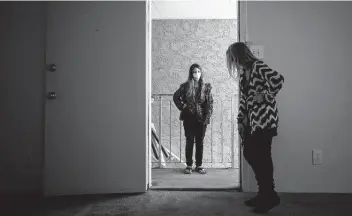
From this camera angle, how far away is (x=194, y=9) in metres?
5.11

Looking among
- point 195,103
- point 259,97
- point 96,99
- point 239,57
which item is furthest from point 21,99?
point 259,97

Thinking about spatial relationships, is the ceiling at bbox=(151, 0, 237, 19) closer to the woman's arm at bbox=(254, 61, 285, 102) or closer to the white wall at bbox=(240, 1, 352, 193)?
the white wall at bbox=(240, 1, 352, 193)

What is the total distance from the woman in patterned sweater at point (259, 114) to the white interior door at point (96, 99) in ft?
2.72

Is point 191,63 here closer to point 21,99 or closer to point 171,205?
point 21,99

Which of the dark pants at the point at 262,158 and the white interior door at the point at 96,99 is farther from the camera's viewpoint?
the white interior door at the point at 96,99

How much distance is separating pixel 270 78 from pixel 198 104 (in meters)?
1.56

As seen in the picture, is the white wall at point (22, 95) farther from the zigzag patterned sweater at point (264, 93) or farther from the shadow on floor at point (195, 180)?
the zigzag patterned sweater at point (264, 93)

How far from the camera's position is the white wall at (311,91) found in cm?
260

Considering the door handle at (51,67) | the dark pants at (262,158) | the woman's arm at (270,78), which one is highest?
the door handle at (51,67)

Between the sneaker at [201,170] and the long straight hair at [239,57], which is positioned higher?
the long straight hair at [239,57]

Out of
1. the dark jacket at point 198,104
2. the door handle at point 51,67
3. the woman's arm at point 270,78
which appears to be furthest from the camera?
the dark jacket at point 198,104

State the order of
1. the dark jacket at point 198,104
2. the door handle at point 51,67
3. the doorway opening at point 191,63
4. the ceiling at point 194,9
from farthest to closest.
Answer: the doorway opening at point 191,63, the ceiling at point 194,9, the dark jacket at point 198,104, the door handle at point 51,67

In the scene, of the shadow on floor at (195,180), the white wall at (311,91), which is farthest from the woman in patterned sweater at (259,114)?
the shadow on floor at (195,180)

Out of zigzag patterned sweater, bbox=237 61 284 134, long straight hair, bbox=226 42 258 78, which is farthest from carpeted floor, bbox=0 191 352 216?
long straight hair, bbox=226 42 258 78
